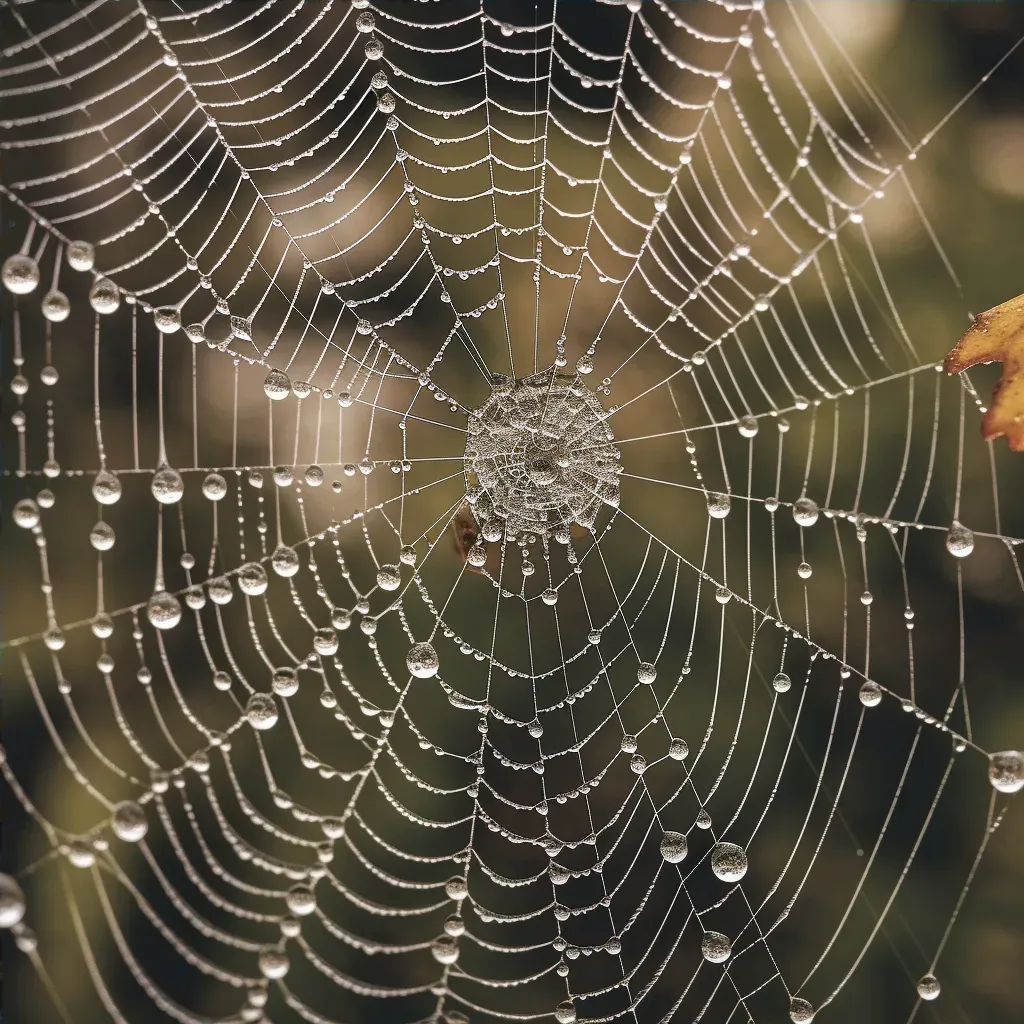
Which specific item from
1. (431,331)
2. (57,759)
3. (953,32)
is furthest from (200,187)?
(953,32)

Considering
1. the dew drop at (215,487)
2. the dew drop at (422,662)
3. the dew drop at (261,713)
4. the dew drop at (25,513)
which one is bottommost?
the dew drop at (261,713)

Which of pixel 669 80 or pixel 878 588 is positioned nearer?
pixel 669 80

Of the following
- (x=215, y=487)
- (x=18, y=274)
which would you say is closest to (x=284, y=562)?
(x=215, y=487)

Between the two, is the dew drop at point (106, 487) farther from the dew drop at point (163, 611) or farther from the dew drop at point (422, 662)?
the dew drop at point (422, 662)

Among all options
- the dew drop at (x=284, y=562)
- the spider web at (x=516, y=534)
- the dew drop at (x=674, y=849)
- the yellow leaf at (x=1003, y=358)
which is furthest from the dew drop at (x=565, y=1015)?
the yellow leaf at (x=1003, y=358)

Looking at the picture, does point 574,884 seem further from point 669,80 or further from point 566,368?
point 669,80

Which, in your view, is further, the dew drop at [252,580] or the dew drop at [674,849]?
the dew drop at [252,580]

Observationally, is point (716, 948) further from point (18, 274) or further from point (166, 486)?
point (18, 274)

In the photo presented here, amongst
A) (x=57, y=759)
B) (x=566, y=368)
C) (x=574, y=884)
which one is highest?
(x=566, y=368)
